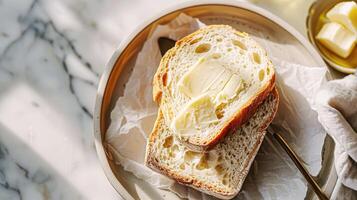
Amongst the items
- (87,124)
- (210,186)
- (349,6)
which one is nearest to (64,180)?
(87,124)

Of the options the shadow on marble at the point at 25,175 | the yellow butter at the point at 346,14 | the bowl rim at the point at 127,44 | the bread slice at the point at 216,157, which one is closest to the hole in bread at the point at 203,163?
the bread slice at the point at 216,157

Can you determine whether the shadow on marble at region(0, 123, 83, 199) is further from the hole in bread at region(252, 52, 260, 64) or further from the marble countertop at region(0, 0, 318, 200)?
the hole in bread at region(252, 52, 260, 64)

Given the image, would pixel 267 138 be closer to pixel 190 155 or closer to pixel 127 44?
pixel 190 155

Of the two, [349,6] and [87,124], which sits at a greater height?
[349,6]

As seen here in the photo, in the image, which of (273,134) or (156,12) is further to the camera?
(156,12)

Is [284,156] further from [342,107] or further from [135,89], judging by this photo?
[135,89]

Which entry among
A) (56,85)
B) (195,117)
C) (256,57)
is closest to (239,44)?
(256,57)
